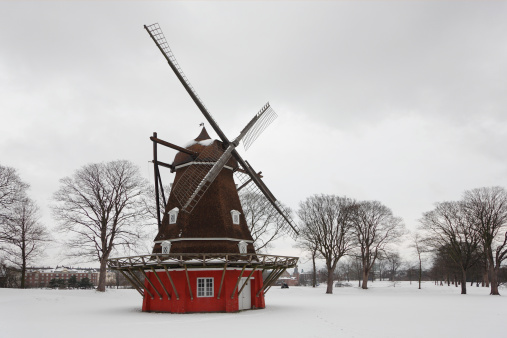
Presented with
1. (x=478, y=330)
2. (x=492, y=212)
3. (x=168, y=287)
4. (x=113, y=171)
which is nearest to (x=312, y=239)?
(x=492, y=212)

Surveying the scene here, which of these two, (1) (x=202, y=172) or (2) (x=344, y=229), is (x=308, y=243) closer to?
(2) (x=344, y=229)

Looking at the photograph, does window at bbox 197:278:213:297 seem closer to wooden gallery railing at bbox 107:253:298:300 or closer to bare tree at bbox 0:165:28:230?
wooden gallery railing at bbox 107:253:298:300

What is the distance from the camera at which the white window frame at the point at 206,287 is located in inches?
733

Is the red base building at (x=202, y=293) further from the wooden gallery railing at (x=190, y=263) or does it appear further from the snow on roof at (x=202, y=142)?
the snow on roof at (x=202, y=142)

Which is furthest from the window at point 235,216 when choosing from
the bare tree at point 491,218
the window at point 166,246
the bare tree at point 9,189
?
the bare tree at point 491,218

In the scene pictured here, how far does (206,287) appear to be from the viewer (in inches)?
736

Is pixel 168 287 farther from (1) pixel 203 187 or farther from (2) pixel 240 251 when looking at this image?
(1) pixel 203 187

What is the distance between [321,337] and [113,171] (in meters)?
25.4

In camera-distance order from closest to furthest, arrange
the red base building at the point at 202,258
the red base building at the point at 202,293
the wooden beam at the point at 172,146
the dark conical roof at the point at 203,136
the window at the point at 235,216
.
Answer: the red base building at the point at 202,258 → the red base building at the point at 202,293 → the wooden beam at the point at 172,146 → the window at the point at 235,216 → the dark conical roof at the point at 203,136

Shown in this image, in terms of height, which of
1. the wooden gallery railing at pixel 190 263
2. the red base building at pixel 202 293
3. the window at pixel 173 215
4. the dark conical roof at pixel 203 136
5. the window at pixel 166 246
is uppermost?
the dark conical roof at pixel 203 136

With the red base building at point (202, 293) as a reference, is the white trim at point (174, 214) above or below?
above

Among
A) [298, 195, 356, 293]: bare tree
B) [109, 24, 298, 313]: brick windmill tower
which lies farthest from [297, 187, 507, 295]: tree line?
[109, 24, 298, 313]: brick windmill tower

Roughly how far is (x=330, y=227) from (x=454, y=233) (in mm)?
13148

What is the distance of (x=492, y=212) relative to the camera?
37.1 metres
